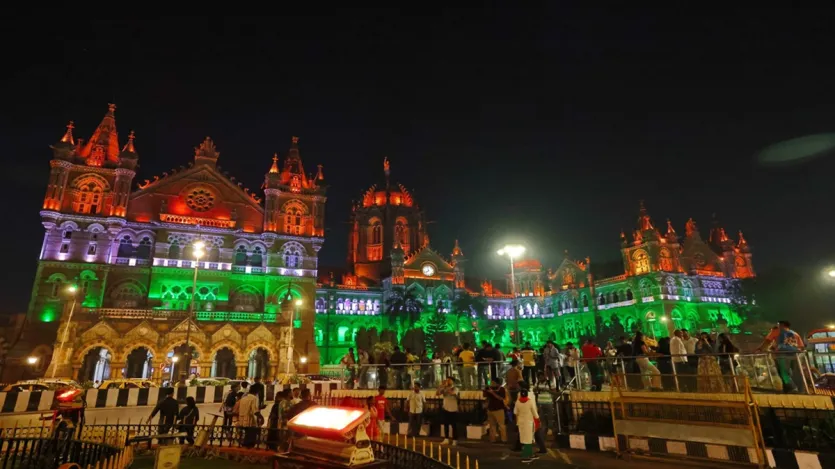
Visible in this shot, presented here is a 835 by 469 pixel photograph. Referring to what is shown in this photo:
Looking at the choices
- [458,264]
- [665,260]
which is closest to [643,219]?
[665,260]

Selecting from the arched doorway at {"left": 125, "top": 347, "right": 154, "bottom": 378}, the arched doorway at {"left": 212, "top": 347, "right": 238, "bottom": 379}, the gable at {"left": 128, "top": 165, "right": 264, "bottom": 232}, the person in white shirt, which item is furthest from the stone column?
the person in white shirt

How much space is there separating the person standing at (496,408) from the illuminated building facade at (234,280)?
37.6ft

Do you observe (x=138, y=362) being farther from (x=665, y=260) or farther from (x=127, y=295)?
(x=665, y=260)

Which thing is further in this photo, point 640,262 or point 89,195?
point 640,262

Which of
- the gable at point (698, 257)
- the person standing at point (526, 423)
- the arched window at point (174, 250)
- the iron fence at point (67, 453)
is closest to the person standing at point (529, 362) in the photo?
the person standing at point (526, 423)

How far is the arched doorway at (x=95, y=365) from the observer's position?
122ft

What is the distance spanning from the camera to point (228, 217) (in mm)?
48250

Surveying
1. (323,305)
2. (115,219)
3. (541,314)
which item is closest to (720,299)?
(541,314)

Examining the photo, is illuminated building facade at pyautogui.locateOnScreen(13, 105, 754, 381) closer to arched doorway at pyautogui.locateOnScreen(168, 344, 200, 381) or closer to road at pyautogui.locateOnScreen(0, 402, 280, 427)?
arched doorway at pyautogui.locateOnScreen(168, 344, 200, 381)

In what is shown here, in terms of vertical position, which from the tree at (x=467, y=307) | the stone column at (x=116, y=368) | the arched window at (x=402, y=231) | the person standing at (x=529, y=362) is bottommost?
the person standing at (x=529, y=362)

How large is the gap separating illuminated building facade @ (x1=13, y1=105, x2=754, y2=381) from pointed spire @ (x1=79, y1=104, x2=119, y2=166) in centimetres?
14

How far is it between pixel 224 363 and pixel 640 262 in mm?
54329

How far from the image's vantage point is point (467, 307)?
64.0m

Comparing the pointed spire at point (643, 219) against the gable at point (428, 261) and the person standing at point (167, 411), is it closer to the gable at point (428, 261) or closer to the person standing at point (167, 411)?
the gable at point (428, 261)
